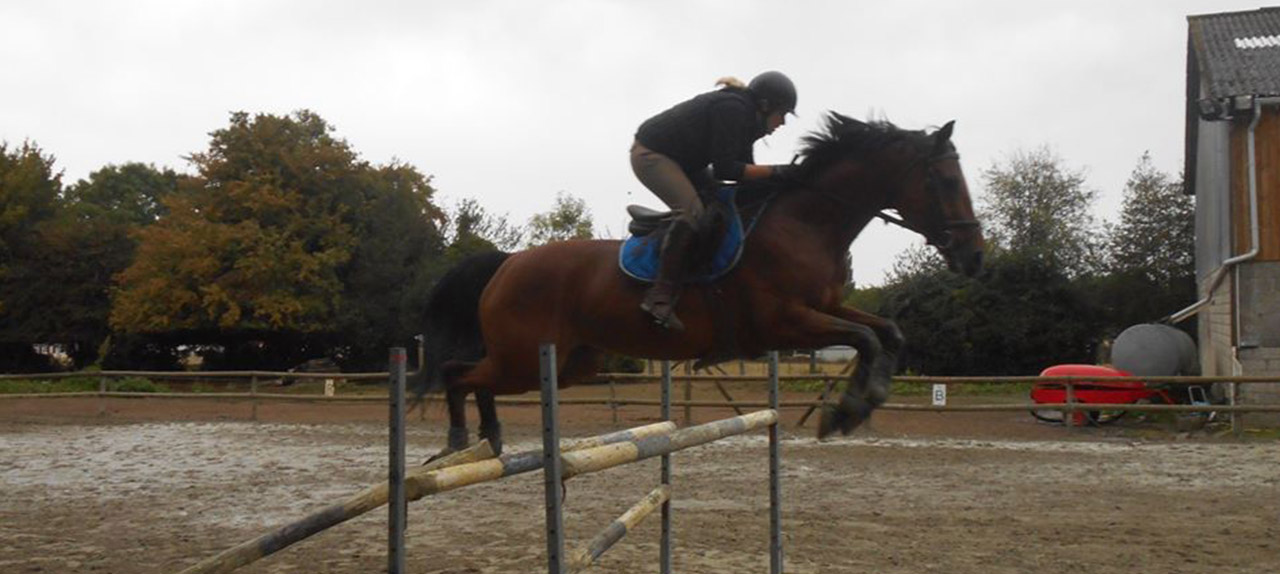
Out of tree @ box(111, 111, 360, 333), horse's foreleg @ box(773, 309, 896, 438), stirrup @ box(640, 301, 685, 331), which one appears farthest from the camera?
tree @ box(111, 111, 360, 333)

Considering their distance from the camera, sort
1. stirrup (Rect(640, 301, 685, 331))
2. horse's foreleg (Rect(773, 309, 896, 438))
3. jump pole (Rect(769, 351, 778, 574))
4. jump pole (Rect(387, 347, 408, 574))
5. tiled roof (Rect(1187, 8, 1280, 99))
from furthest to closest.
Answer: tiled roof (Rect(1187, 8, 1280, 99))
jump pole (Rect(769, 351, 778, 574))
stirrup (Rect(640, 301, 685, 331))
horse's foreleg (Rect(773, 309, 896, 438))
jump pole (Rect(387, 347, 408, 574))

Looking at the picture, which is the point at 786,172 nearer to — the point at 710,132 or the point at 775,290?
the point at 710,132

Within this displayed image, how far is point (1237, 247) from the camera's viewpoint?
51.6 feet

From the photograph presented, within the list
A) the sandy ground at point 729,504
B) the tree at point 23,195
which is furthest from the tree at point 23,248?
the sandy ground at point 729,504

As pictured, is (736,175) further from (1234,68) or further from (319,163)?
(319,163)

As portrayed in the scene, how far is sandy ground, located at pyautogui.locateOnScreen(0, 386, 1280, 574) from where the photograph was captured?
6484mm

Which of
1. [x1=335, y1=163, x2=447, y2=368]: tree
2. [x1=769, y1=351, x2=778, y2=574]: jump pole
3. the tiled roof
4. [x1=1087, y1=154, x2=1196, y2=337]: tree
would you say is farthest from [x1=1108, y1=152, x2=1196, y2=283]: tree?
[x1=769, y1=351, x2=778, y2=574]: jump pole

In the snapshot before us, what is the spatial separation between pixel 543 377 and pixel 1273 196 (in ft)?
51.1

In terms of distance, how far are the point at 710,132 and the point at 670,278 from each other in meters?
0.75

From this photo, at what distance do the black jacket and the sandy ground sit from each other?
2.50m

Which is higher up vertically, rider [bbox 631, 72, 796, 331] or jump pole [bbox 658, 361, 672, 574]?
rider [bbox 631, 72, 796, 331]

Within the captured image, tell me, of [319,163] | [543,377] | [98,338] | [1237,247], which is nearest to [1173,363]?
[1237,247]

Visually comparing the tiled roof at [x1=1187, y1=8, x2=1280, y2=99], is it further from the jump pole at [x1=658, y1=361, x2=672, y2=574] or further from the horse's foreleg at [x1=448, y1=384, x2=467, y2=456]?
the horse's foreleg at [x1=448, y1=384, x2=467, y2=456]

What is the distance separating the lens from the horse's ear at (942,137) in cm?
490
